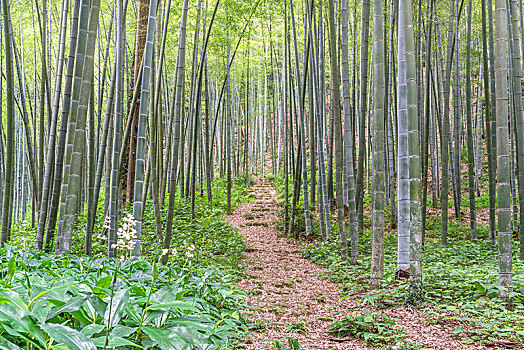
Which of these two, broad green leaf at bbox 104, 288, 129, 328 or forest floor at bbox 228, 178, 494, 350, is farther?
forest floor at bbox 228, 178, 494, 350

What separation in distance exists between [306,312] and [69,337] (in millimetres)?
2022

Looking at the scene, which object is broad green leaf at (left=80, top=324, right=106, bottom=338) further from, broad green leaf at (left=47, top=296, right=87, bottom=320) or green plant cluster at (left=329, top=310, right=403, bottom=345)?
green plant cluster at (left=329, top=310, right=403, bottom=345)

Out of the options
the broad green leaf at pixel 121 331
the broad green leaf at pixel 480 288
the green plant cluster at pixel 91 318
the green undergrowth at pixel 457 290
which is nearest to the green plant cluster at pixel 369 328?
the green undergrowth at pixel 457 290

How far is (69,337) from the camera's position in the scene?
966mm

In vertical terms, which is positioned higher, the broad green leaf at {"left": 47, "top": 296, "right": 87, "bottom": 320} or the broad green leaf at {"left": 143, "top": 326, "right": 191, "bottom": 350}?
the broad green leaf at {"left": 47, "top": 296, "right": 87, "bottom": 320}

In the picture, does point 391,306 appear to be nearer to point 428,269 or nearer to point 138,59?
point 428,269

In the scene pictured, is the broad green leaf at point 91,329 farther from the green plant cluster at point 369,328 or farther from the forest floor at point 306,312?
the green plant cluster at point 369,328

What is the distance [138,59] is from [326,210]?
4.08 metres

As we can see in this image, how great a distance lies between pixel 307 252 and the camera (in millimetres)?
5230

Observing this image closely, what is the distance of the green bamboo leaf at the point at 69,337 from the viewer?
3.08ft

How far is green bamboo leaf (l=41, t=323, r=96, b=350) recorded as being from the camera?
0.94 m

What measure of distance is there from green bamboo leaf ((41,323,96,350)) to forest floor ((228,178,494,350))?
0.96 metres

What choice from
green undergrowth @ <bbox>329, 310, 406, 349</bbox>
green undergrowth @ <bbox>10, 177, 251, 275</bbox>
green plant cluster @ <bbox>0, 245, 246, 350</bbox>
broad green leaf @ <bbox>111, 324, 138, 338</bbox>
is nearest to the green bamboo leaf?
green plant cluster @ <bbox>0, 245, 246, 350</bbox>

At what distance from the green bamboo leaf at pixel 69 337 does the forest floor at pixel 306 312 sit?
0.96m
